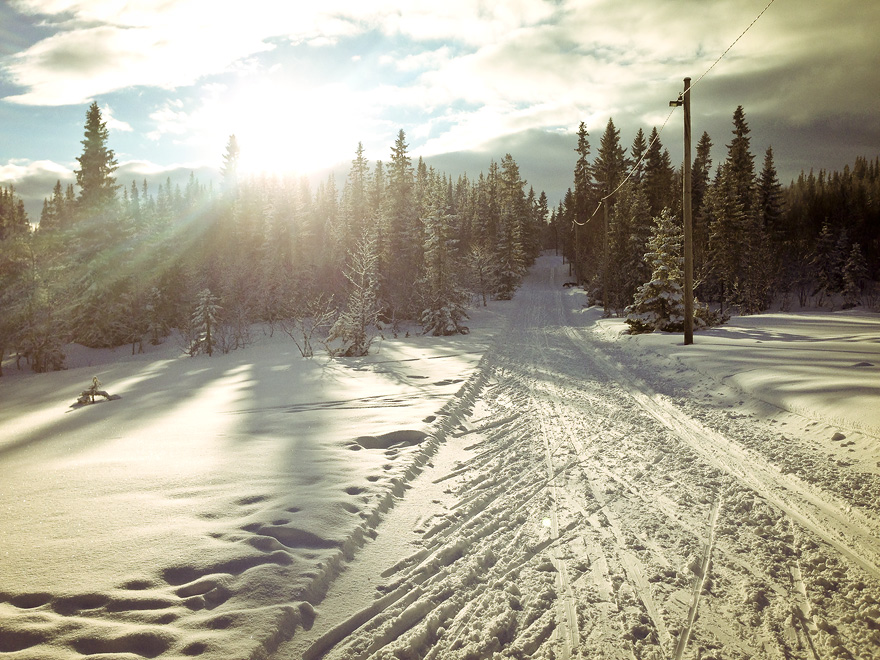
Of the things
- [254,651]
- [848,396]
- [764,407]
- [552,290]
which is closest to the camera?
[254,651]

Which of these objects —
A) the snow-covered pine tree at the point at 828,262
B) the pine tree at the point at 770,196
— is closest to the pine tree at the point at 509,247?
the pine tree at the point at 770,196

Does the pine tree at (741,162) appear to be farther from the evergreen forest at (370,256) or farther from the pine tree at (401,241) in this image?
the pine tree at (401,241)

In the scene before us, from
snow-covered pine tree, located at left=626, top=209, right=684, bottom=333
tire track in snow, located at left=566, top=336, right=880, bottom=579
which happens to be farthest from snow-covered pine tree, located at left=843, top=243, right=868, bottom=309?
tire track in snow, located at left=566, top=336, right=880, bottom=579

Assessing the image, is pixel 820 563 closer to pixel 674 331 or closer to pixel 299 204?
pixel 674 331

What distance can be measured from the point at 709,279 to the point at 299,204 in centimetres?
4733

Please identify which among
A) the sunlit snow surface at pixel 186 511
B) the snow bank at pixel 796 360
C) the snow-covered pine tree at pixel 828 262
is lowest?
the sunlit snow surface at pixel 186 511

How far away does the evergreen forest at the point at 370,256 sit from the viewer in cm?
2459

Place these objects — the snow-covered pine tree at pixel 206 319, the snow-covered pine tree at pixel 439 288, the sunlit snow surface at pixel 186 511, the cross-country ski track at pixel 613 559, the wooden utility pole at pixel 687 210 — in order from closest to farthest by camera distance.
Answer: the sunlit snow surface at pixel 186 511 → the cross-country ski track at pixel 613 559 → the wooden utility pole at pixel 687 210 → the snow-covered pine tree at pixel 206 319 → the snow-covered pine tree at pixel 439 288

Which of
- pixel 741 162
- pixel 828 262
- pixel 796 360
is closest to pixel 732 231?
pixel 741 162

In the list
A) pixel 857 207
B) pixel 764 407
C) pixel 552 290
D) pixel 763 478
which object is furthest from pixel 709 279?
pixel 763 478

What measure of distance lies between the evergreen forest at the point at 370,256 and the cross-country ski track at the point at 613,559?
1293cm

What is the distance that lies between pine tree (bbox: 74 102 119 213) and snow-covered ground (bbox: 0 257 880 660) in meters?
30.1

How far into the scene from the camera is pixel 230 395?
33.2 ft

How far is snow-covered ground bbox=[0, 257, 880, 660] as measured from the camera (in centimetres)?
286
